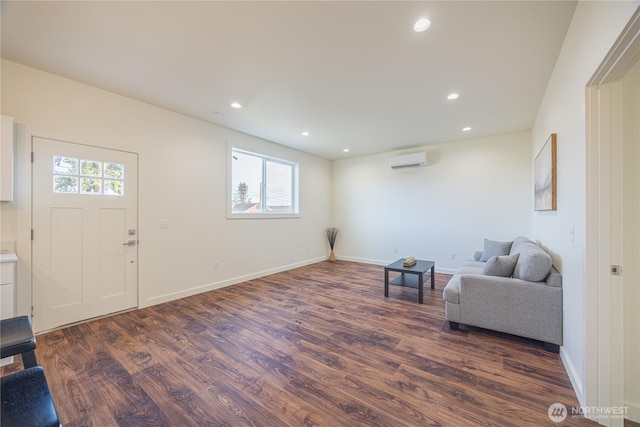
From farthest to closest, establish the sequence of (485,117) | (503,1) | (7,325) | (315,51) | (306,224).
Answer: (306,224) → (485,117) → (315,51) → (503,1) → (7,325)

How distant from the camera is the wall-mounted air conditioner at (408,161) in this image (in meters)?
5.20

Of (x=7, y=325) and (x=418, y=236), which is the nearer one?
(x=7, y=325)

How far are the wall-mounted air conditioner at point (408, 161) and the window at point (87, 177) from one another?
4.78m

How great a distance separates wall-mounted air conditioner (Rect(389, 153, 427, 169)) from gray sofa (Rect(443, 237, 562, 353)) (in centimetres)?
292

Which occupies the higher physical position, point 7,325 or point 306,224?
point 306,224

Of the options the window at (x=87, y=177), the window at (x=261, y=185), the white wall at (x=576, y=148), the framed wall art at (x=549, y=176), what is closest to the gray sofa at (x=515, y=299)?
the white wall at (x=576, y=148)

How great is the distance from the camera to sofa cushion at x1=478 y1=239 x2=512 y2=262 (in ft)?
12.4

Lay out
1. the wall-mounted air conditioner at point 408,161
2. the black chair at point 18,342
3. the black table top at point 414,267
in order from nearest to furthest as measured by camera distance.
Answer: the black chair at point 18,342
the black table top at point 414,267
the wall-mounted air conditioner at point 408,161

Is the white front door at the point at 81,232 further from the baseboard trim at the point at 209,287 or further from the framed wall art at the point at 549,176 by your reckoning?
the framed wall art at the point at 549,176

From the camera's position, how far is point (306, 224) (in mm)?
6055

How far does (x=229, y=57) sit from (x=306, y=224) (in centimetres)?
413

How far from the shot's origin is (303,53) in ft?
7.43

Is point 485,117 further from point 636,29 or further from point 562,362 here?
point 562,362

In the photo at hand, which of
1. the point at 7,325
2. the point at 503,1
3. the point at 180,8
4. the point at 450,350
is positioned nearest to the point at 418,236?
the point at 450,350
